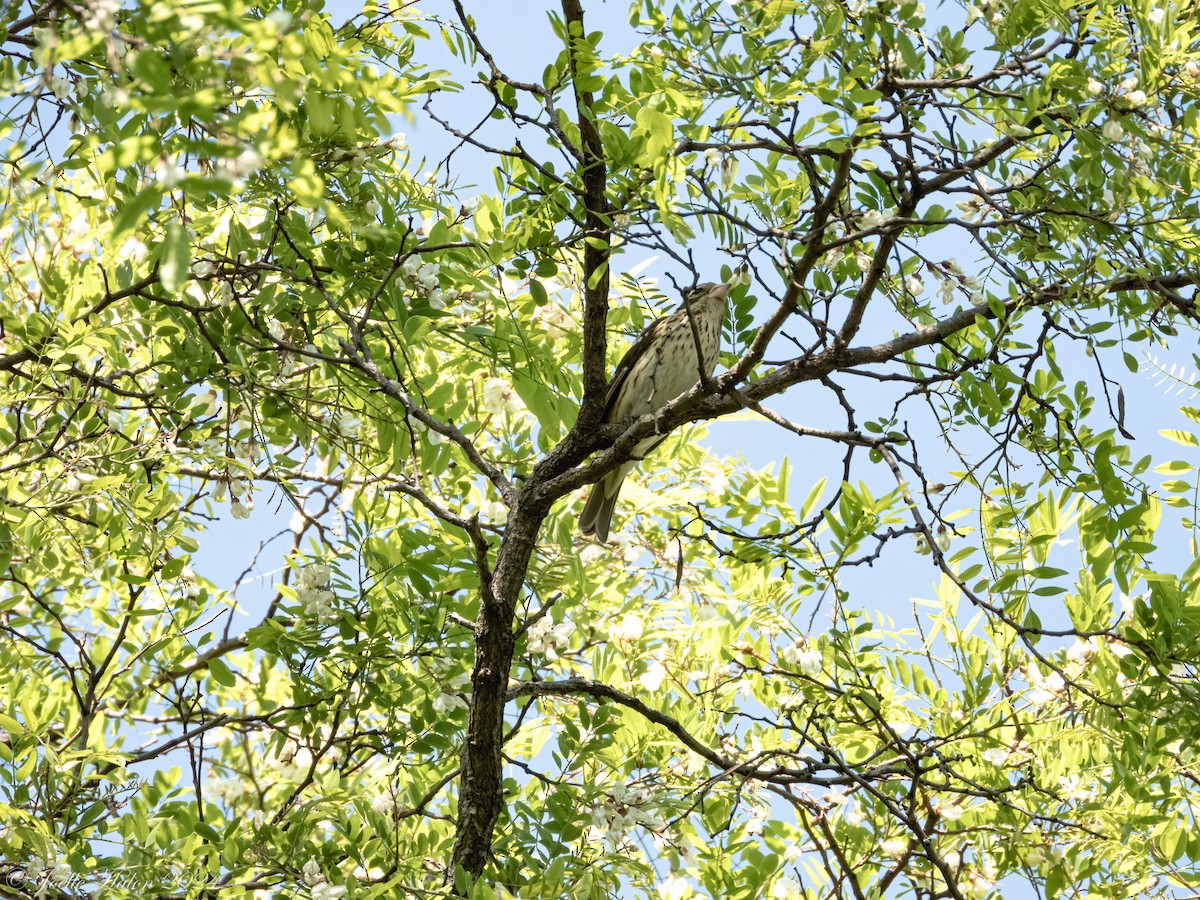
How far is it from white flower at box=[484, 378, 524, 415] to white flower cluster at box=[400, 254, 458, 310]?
0.54 m

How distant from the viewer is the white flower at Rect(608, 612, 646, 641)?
4824mm

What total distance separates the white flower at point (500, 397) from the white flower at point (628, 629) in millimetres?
1193

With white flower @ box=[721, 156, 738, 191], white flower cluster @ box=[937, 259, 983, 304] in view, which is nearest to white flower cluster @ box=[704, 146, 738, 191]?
white flower @ box=[721, 156, 738, 191]

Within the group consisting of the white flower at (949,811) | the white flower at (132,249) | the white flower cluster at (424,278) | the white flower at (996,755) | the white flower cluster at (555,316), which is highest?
the white flower cluster at (555,316)

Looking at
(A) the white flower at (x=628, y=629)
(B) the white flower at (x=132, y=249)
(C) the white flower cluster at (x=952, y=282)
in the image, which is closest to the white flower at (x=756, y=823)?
(A) the white flower at (x=628, y=629)

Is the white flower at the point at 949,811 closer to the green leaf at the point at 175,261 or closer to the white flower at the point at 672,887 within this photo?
the white flower at the point at 672,887

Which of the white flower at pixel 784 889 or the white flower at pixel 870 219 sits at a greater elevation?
the white flower at pixel 870 219

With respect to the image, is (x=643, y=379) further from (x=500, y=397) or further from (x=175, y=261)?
(x=175, y=261)

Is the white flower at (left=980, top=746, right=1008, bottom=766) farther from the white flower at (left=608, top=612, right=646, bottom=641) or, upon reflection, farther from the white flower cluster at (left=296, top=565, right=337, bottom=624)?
the white flower cluster at (left=296, top=565, right=337, bottom=624)

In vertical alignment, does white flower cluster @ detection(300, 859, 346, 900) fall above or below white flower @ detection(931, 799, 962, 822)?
below

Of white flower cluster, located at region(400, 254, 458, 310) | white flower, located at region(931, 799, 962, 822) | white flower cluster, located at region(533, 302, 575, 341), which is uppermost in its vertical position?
white flower cluster, located at region(533, 302, 575, 341)

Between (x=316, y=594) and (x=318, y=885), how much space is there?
904 mm

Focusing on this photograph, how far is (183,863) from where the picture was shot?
3.24 metres

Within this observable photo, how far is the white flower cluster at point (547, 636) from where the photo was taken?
13.2 feet
